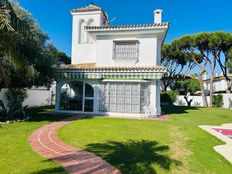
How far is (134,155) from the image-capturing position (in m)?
12.1

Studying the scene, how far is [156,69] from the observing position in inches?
1102

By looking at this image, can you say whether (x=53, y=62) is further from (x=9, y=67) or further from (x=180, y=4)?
(x=180, y=4)

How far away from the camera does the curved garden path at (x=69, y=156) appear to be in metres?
9.80

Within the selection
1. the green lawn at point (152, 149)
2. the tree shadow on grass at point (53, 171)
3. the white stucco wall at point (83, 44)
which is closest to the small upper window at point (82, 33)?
the white stucco wall at point (83, 44)

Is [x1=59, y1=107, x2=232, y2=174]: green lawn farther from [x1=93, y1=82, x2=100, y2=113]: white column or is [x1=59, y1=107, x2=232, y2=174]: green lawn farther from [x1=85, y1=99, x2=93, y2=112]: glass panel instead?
[x1=85, y1=99, x2=93, y2=112]: glass panel

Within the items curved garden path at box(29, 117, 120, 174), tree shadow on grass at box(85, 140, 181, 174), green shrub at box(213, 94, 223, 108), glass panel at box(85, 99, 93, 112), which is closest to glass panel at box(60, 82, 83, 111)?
glass panel at box(85, 99, 93, 112)

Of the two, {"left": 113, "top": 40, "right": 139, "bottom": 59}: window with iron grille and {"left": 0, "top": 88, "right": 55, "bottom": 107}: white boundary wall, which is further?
{"left": 0, "top": 88, "right": 55, "bottom": 107}: white boundary wall

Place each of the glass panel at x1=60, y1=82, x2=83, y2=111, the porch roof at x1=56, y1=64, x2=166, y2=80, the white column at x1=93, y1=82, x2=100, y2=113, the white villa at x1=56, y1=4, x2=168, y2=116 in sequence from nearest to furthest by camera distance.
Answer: the porch roof at x1=56, y1=64, x2=166, y2=80 < the white villa at x1=56, y1=4, x2=168, y2=116 < the white column at x1=93, y1=82, x2=100, y2=113 < the glass panel at x1=60, y1=82, x2=83, y2=111

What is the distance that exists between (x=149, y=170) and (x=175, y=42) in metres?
59.3

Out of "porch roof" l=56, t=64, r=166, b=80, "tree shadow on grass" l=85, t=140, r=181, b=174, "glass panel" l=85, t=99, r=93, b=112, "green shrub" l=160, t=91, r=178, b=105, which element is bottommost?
"tree shadow on grass" l=85, t=140, r=181, b=174

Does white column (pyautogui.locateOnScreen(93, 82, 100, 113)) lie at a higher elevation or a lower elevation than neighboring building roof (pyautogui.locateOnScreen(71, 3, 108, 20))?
lower

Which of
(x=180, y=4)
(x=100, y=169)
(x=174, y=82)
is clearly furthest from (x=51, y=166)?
(x=174, y=82)

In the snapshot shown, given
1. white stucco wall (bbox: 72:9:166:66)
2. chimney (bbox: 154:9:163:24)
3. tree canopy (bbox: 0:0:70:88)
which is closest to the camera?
tree canopy (bbox: 0:0:70:88)

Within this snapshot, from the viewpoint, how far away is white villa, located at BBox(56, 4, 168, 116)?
1148 inches
